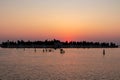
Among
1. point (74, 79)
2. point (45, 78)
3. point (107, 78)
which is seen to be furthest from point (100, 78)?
point (45, 78)

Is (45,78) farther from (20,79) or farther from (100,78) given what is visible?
(100,78)

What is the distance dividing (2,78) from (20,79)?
2.92 meters

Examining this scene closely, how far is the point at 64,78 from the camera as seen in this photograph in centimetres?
4891

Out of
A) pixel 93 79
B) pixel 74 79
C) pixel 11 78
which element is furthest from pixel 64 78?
pixel 11 78

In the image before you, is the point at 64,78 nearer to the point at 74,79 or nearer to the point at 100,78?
the point at 74,79

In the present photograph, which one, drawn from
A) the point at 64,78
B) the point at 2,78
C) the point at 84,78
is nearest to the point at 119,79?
the point at 84,78

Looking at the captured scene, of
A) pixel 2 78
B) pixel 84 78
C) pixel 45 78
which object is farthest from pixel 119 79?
pixel 2 78

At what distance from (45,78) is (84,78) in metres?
6.22

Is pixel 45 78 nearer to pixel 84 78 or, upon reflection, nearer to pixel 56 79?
pixel 56 79

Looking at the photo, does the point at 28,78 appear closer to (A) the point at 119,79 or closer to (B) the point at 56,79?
(B) the point at 56,79

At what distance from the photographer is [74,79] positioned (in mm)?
48281

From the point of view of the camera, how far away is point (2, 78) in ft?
155

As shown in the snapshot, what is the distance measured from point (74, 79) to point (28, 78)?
7.20 m

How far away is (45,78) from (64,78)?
9.92 feet
